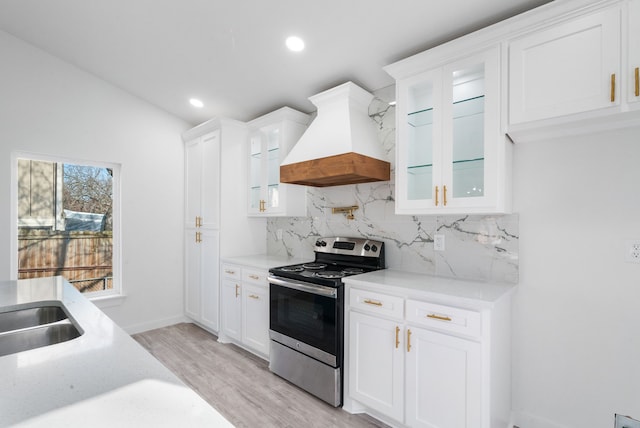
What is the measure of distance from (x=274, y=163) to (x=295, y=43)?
1.26 metres

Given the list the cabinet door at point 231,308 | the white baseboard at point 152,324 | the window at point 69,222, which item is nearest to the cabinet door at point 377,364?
the cabinet door at point 231,308

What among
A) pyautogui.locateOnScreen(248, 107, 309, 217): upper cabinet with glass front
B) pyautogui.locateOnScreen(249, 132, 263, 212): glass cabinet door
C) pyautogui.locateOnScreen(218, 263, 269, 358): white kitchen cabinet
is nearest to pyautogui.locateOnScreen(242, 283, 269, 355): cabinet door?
pyautogui.locateOnScreen(218, 263, 269, 358): white kitchen cabinet

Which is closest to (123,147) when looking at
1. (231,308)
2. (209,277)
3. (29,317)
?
(209,277)

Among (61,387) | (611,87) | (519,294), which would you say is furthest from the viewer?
(519,294)

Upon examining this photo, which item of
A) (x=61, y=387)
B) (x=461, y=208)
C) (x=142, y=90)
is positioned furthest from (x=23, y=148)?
(x=461, y=208)

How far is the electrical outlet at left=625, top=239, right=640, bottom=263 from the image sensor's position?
1.74 m

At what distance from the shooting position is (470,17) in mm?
2010

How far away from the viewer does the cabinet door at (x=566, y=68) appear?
5.10ft

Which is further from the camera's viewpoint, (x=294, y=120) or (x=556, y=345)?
(x=294, y=120)

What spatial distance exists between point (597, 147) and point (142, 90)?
13.6 feet

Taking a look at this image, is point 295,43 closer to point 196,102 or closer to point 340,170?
point 340,170

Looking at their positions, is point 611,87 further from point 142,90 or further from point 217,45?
point 142,90

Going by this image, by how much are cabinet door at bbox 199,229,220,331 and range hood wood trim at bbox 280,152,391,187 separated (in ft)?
4.43

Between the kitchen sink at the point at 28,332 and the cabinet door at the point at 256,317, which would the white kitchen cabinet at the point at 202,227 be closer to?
the cabinet door at the point at 256,317
